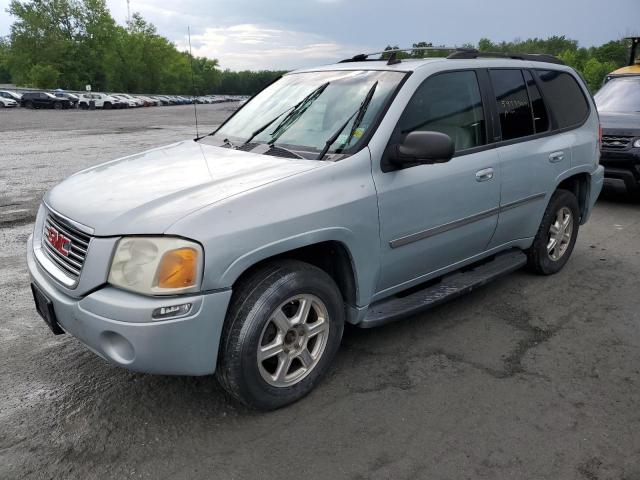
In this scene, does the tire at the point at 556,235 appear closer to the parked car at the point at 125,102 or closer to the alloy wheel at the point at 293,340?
the alloy wheel at the point at 293,340

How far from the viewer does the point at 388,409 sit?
9.46 ft

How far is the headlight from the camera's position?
2389 mm

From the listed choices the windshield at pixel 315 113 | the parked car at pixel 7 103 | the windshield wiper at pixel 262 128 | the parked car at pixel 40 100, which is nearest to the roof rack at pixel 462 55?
the windshield at pixel 315 113

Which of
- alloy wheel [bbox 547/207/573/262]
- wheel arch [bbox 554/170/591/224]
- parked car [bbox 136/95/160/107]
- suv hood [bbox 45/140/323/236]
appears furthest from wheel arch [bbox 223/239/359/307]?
parked car [bbox 136/95/160/107]

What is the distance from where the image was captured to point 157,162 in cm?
338

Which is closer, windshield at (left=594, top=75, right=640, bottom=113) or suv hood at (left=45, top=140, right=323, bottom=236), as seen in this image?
suv hood at (left=45, top=140, right=323, bottom=236)

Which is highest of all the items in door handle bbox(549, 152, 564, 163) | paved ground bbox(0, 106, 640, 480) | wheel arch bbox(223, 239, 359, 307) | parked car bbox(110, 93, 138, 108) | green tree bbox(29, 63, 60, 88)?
green tree bbox(29, 63, 60, 88)

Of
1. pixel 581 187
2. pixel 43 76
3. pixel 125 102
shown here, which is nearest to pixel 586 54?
pixel 125 102

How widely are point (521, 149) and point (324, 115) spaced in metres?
1.59

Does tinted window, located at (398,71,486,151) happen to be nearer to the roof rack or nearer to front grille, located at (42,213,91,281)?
the roof rack

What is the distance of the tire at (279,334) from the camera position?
2.59 meters

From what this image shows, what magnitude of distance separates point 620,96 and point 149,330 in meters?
8.77

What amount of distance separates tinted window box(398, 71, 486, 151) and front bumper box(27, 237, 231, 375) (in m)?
1.62

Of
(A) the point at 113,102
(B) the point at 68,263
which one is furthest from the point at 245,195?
(A) the point at 113,102
